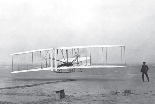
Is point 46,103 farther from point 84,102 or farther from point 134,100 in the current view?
point 134,100

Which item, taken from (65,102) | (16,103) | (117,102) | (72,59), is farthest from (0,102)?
(72,59)

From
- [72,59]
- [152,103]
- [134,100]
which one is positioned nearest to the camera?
[152,103]

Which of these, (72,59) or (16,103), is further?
(72,59)

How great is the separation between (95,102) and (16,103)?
10.6 feet

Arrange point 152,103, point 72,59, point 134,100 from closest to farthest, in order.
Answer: point 152,103 < point 134,100 < point 72,59

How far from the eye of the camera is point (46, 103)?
1137 cm

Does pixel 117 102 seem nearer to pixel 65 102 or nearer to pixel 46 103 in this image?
pixel 65 102

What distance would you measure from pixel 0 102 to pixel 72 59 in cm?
2231

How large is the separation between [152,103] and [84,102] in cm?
270

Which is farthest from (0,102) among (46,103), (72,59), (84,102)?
(72,59)

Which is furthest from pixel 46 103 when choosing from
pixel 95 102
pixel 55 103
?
pixel 95 102

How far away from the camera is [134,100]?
39.2ft

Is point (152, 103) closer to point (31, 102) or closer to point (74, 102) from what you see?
point (74, 102)

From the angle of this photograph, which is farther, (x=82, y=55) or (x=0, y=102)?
(x=82, y=55)
